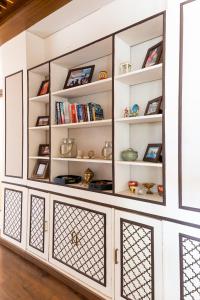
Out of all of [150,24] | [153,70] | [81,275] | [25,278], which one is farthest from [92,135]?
[25,278]

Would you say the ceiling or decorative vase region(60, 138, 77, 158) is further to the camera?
decorative vase region(60, 138, 77, 158)

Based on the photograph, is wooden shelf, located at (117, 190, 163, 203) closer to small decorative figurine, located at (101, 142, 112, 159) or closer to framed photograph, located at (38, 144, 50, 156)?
small decorative figurine, located at (101, 142, 112, 159)

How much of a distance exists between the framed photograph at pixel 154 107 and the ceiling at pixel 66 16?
1115mm

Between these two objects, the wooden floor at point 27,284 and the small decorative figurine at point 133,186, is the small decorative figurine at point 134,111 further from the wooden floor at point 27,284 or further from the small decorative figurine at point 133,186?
the wooden floor at point 27,284

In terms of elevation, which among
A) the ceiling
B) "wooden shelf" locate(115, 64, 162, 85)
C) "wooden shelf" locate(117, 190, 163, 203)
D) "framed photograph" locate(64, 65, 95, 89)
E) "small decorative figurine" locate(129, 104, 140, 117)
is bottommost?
"wooden shelf" locate(117, 190, 163, 203)

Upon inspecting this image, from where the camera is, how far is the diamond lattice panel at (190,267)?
140cm

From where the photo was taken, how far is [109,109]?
89.4 inches

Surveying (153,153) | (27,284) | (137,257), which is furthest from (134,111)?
(27,284)

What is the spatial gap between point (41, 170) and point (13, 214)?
2.52 feet

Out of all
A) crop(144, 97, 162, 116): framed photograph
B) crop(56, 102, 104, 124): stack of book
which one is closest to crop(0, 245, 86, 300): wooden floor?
crop(56, 102, 104, 124): stack of book

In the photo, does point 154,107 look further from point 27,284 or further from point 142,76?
point 27,284

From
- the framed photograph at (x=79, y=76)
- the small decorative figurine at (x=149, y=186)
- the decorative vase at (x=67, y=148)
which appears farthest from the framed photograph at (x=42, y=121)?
the small decorative figurine at (x=149, y=186)

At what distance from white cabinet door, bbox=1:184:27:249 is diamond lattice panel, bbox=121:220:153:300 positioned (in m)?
1.46

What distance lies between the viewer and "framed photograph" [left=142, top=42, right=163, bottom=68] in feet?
5.67
